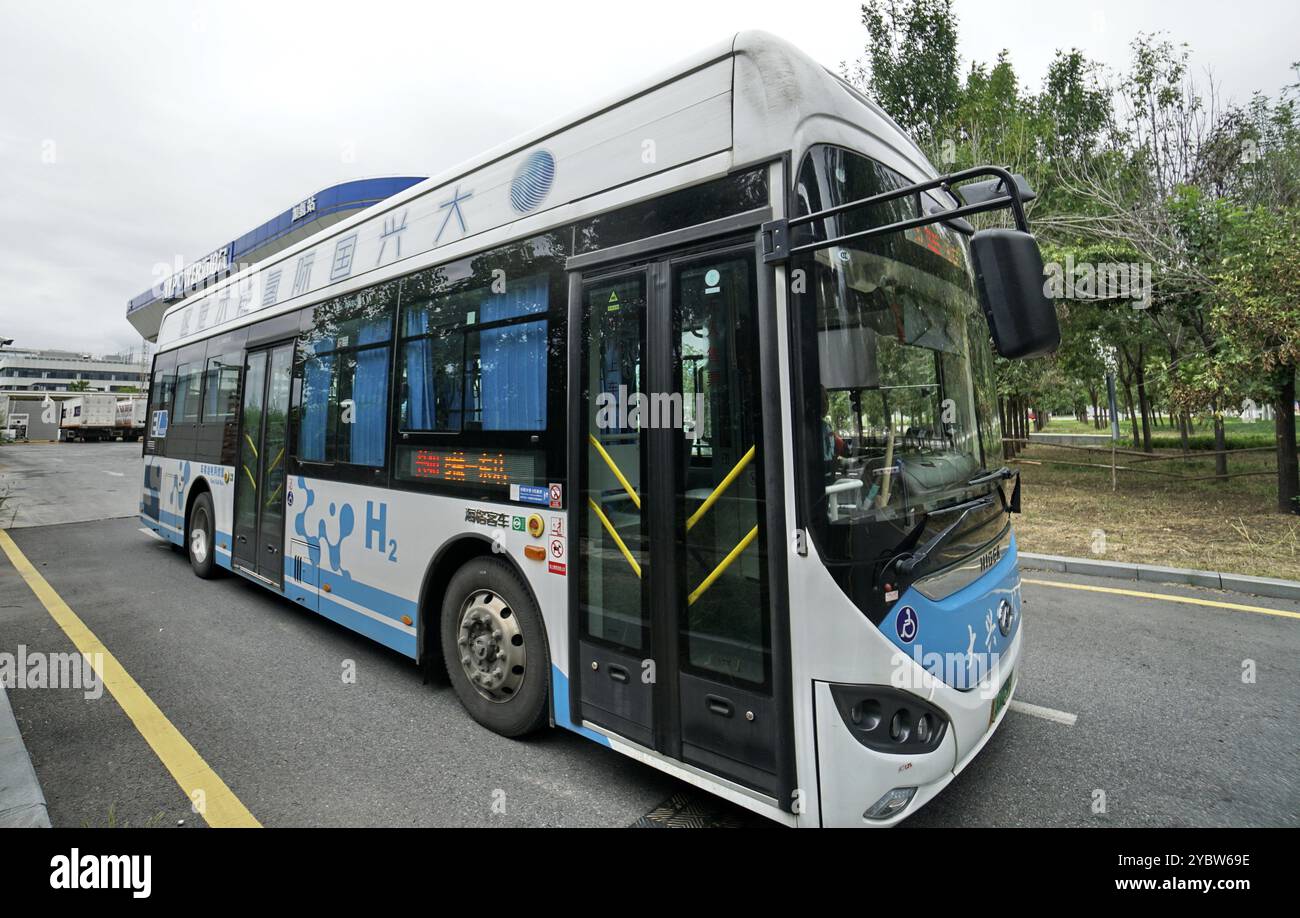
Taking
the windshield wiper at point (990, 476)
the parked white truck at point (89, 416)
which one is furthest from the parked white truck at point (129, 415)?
the windshield wiper at point (990, 476)

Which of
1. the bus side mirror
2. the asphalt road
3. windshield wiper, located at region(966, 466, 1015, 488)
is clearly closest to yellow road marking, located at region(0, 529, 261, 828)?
the asphalt road

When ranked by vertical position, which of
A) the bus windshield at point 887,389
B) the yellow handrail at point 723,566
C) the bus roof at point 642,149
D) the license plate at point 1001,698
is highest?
the bus roof at point 642,149

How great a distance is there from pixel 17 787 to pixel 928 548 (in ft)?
13.4

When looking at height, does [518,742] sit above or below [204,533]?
below

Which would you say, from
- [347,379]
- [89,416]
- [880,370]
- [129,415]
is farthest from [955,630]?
[89,416]

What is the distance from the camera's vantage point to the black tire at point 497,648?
3.34 meters

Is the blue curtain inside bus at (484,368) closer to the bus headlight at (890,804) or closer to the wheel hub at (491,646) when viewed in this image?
the wheel hub at (491,646)

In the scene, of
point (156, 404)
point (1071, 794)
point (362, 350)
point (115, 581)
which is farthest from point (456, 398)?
point (156, 404)

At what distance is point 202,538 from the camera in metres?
7.19

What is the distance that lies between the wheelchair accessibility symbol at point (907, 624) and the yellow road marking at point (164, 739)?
112 inches

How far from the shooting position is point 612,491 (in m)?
2.92

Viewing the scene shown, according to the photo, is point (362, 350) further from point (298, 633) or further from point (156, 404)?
point (156, 404)

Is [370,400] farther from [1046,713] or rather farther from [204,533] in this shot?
[1046,713]

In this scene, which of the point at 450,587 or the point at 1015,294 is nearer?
the point at 1015,294
